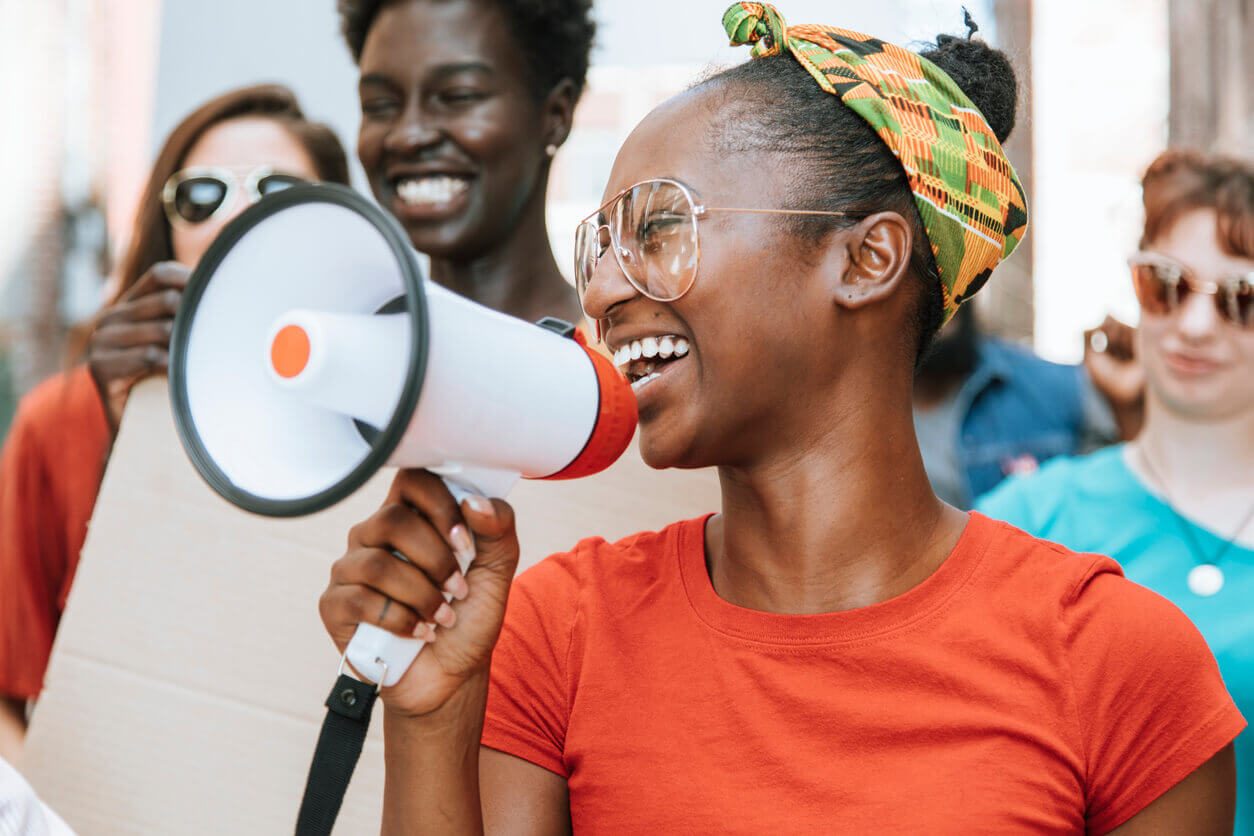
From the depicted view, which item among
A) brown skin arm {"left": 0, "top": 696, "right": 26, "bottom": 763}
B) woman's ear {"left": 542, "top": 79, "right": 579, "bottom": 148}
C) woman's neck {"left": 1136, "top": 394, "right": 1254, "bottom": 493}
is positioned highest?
woman's ear {"left": 542, "top": 79, "right": 579, "bottom": 148}

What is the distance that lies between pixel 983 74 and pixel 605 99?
1.37m

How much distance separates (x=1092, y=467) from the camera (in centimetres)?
246

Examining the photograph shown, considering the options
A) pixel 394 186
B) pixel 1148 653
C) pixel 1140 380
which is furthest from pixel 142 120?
pixel 1148 653

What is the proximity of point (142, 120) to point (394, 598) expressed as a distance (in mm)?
3609

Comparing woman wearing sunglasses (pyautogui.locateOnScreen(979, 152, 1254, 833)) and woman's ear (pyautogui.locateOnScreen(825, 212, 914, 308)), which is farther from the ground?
woman's ear (pyautogui.locateOnScreen(825, 212, 914, 308))

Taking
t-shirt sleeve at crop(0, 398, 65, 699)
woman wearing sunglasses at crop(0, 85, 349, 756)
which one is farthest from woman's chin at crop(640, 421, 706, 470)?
t-shirt sleeve at crop(0, 398, 65, 699)

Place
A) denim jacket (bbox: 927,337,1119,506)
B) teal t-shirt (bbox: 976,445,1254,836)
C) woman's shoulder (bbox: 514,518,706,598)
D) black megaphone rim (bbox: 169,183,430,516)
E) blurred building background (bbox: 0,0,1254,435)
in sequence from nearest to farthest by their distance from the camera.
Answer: black megaphone rim (bbox: 169,183,430,516)
woman's shoulder (bbox: 514,518,706,598)
teal t-shirt (bbox: 976,445,1254,836)
blurred building background (bbox: 0,0,1254,435)
denim jacket (bbox: 927,337,1119,506)

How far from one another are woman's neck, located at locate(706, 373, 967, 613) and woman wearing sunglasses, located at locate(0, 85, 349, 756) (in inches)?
49.7

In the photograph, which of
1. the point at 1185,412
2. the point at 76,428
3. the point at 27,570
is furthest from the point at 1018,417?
the point at 27,570

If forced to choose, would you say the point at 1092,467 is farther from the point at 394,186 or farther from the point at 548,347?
the point at 548,347

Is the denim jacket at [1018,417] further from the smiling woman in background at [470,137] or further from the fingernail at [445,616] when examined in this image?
the fingernail at [445,616]

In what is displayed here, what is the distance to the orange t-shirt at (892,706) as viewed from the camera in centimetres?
131

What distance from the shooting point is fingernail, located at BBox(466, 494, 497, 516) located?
122cm

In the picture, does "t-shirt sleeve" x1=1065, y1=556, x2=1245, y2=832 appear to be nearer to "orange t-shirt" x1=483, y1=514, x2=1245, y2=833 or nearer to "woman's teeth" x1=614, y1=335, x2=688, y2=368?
"orange t-shirt" x1=483, y1=514, x2=1245, y2=833
